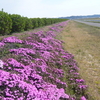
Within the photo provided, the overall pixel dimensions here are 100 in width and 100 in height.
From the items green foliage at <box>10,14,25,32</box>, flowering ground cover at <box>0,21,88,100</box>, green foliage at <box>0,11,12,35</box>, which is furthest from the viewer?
green foliage at <box>10,14,25,32</box>

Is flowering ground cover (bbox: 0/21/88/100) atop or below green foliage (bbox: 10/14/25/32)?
below

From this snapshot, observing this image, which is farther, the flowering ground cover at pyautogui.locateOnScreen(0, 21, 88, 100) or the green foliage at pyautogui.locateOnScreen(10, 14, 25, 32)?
the green foliage at pyautogui.locateOnScreen(10, 14, 25, 32)

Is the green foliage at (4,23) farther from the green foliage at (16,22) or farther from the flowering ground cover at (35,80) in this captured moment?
the flowering ground cover at (35,80)

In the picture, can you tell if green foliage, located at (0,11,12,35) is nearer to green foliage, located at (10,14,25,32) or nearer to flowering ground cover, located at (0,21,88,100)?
green foliage, located at (10,14,25,32)

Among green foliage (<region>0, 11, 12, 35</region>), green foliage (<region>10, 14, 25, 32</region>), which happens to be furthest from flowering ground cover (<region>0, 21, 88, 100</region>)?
green foliage (<region>10, 14, 25, 32</region>)

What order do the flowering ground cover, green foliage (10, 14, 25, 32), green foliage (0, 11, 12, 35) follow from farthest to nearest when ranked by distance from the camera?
1. green foliage (10, 14, 25, 32)
2. green foliage (0, 11, 12, 35)
3. the flowering ground cover

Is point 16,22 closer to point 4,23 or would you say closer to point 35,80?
point 4,23

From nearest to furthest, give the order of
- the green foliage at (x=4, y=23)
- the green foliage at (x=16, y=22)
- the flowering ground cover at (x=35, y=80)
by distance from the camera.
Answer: the flowering ground cover at (x=35, y=80), the green foliage at (x=4, y=23), the green foliage at (x=16, y=22)

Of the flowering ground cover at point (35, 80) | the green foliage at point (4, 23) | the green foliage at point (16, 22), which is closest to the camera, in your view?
the flowering ground cover at point (35, 80)

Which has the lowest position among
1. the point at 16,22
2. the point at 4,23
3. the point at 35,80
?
the point at 35,80

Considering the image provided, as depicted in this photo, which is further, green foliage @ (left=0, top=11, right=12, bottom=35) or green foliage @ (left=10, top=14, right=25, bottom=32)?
green foliage @ (left=10, top=14, right=25, bottom=32)

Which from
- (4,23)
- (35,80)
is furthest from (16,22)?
(35,80)

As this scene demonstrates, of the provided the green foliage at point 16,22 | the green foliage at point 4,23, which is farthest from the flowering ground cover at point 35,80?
the green foliage at point 16,22

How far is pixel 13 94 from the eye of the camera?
4.22 metres
